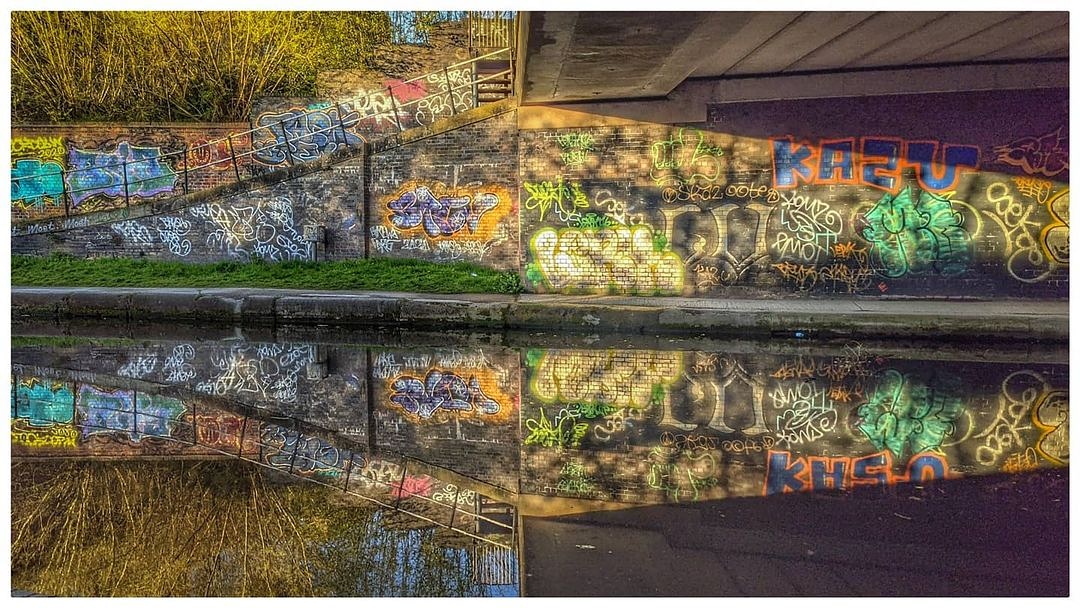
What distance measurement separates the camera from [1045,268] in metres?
13.4

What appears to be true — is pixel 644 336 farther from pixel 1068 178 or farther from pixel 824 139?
pixel 1068 178

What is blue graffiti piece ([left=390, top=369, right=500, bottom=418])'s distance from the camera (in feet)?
24.6

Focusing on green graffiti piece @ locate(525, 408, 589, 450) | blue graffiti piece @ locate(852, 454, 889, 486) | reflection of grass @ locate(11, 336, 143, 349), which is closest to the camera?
blue graffiti piece @ locate(852, 454, 889, 486)

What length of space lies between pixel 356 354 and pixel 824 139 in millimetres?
7861

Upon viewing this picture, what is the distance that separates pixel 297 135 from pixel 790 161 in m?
10.4

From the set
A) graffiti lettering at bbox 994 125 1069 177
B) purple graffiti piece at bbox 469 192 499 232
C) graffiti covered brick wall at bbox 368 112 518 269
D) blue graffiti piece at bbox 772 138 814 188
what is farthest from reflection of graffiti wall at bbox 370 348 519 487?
graffiti lettering at bbox 994 125 1069 177

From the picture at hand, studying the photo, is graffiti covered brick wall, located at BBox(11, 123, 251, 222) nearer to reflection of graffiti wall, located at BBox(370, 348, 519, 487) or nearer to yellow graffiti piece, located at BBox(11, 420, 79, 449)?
reflection of graffiti wall, located at BBox(370, 348, 519, 487)

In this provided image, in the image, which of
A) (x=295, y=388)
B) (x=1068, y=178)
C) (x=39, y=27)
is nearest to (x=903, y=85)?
(x=1068, y=178)

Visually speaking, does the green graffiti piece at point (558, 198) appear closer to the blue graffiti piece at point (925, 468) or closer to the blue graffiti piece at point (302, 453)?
the blue graffiti piece at point (302, 453)

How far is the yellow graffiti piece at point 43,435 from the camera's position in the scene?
6.13 m

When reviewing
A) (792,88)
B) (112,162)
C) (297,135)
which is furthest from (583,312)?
(112,162)

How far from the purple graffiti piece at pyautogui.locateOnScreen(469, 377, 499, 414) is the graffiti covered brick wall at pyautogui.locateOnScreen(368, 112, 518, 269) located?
7.00m

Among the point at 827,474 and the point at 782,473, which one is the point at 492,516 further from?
the point at 827,474

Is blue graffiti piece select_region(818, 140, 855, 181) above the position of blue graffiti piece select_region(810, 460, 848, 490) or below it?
above
